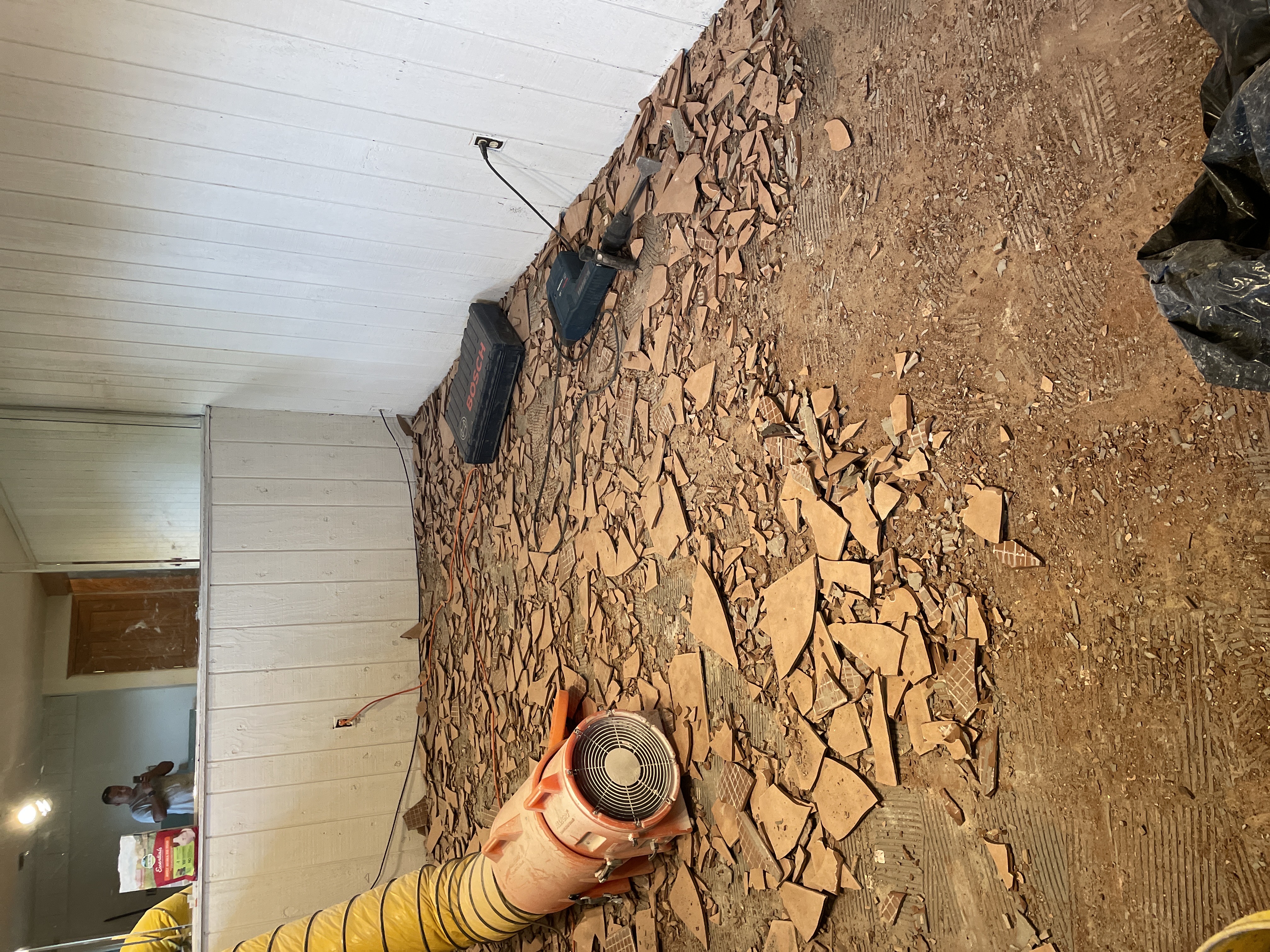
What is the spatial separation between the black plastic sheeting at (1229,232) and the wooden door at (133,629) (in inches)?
136

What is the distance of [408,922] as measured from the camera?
217 cm

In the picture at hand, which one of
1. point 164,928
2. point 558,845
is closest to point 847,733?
point 558,845

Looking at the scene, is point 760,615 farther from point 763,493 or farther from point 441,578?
point 441,578

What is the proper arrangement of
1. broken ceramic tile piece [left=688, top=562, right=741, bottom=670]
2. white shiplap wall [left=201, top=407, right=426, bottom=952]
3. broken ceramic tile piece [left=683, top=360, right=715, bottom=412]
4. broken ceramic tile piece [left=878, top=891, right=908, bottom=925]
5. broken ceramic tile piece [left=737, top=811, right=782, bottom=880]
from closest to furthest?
broken ceramic tile piece [left=878, top=891, right=908, bottom=925] → broken ceramic tile piece [left=737, top=811, right=782, bottom=880] → broken ceramic tile piece [left=688, top=562, right=741, bottom=670] → broken ceramic tile piece [left=683, top=360, right=715, bottom=412] → white shiplap wall [left=201, top=407, right=426, bottom=952]

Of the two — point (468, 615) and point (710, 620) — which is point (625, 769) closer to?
point (710, 620)

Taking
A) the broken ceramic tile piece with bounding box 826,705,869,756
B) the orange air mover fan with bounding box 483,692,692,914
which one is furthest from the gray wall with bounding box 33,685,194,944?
the broken ceramic tile piece with bounding box 826,705,869,756

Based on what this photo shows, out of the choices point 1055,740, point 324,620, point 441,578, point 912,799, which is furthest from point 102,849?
point 1055,740

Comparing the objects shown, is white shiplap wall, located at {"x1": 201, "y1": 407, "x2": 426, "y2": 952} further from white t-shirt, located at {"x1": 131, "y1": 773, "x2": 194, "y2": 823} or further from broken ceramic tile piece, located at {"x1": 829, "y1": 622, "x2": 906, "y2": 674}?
broken ceramic tile piece, located at {"x1": 829, "y1": 622, "x2": 906, "y2": 674}

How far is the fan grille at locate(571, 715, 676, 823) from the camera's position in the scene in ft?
5.21

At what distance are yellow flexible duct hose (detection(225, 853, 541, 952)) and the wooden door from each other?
4.41ft

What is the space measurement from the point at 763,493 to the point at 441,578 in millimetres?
2197

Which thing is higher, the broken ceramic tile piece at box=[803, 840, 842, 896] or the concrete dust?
the concrete dust

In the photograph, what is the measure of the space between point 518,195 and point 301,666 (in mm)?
2149

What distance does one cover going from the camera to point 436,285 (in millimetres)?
2646
